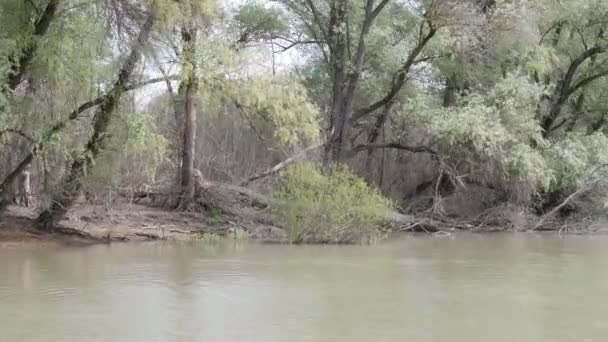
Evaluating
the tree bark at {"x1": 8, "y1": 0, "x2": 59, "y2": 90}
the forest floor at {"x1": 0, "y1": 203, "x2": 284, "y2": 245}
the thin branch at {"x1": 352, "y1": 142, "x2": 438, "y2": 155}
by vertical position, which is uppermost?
the tree bark at {"x1": 8, "y1": 0, "x2": 59, "y2": 90}

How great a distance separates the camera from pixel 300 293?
11.1m

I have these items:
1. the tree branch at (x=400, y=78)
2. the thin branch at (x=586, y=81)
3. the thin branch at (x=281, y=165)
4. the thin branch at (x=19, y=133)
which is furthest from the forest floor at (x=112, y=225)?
the thin branch at (x=586, y=81)

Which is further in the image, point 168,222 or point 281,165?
point 281,165

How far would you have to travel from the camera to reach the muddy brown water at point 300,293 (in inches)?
344

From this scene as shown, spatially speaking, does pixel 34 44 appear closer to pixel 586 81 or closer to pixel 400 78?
pixel 400 78

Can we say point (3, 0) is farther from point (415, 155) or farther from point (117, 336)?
point (415, 155)

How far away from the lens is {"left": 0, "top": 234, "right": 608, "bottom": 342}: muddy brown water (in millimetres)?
8734

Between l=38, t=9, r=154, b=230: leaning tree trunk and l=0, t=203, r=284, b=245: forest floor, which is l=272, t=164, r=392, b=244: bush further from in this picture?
l=38, t=9, r=154, b=230: leaning tree trunk

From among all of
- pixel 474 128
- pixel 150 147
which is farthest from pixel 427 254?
pixel 150 147

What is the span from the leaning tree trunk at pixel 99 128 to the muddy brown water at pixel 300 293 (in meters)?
1.26

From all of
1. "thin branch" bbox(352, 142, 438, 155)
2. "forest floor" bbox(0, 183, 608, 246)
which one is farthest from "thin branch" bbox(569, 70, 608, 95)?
"thin branch" bbox(352, 142, 438, 155)

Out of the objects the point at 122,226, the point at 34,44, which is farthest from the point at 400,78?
the point at 34,44

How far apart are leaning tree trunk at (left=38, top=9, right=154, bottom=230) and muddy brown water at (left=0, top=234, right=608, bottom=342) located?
1.26 metres

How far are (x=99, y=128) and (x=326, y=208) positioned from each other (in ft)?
16.7
